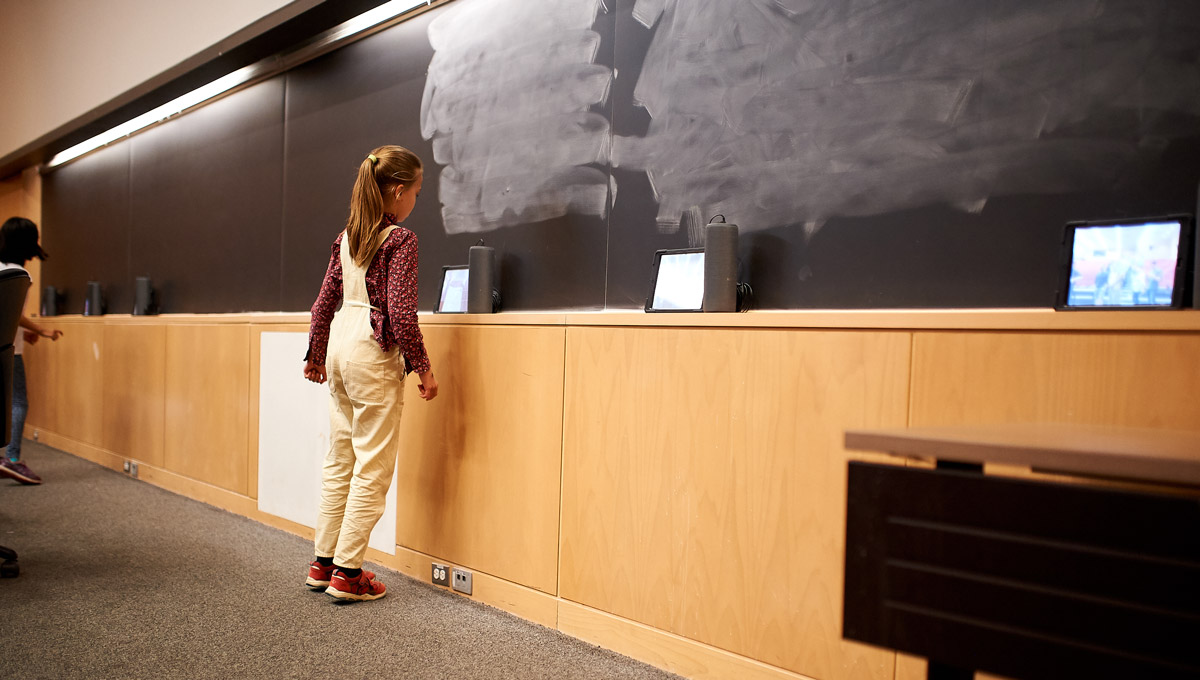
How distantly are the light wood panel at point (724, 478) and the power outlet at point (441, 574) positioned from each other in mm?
602

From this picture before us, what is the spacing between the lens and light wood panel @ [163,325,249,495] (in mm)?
3832

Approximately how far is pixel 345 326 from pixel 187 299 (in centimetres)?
291

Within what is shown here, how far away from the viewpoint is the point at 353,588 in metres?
2.51

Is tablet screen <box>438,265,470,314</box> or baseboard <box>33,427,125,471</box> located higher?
tablet screen <box>438,265,470,314</box>

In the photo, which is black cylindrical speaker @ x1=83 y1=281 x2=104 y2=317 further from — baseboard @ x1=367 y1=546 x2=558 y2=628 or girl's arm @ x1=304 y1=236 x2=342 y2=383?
baseboard @ x1=367 y1=546 x2=558 y2=628

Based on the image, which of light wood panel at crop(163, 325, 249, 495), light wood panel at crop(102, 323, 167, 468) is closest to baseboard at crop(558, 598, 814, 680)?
light wood panel at crop(163, 325, 249, 495)

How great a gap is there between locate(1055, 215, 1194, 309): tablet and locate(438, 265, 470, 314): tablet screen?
1939 mm

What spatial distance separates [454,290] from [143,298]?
10.7 feet

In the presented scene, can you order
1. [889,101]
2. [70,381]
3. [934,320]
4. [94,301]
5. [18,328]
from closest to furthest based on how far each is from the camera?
1. [934,320]
2. [889,101]
3. [18,328]
4. [70,381]
5. [94,301]

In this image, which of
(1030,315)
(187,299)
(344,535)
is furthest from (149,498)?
(1030,315)

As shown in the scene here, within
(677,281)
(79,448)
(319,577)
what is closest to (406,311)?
(677,281)

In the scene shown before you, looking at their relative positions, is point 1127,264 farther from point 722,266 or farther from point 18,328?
point 18,328

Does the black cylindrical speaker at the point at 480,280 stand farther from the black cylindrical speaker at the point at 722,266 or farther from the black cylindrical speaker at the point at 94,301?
the black cylindrical speaker at the point at 94,301

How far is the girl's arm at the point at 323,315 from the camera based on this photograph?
8.79 feet
